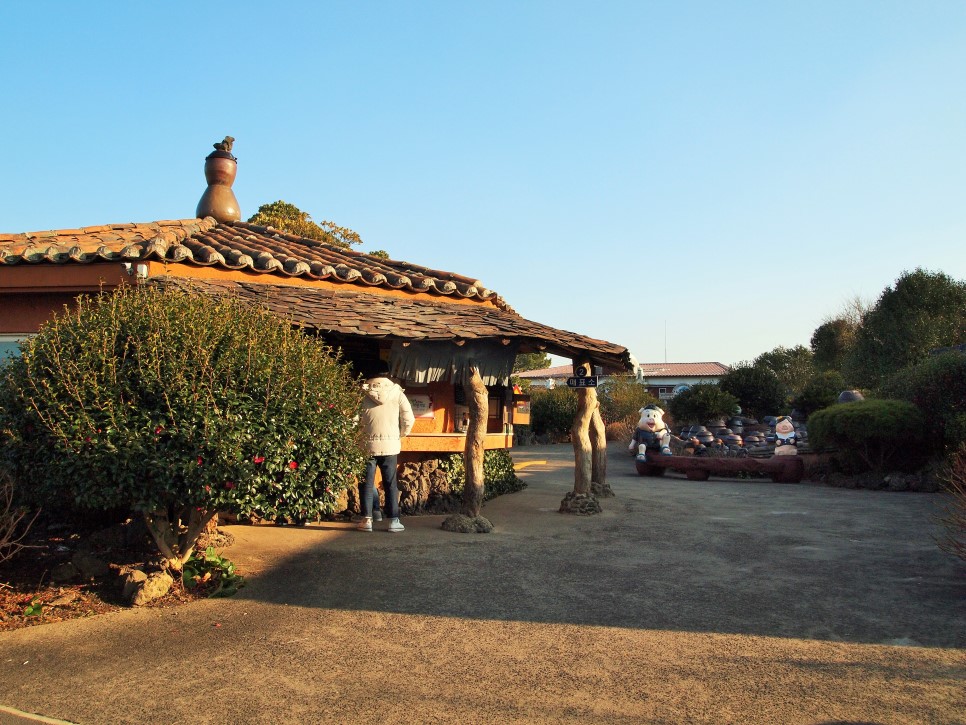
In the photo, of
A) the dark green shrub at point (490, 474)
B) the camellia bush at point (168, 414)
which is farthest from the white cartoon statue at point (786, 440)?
the camellia bush at point (168, 414)

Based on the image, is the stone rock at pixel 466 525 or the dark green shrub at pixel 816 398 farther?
the dark green shrub at pixel 816 398

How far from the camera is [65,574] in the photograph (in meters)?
6.25

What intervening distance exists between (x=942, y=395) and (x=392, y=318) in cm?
1111

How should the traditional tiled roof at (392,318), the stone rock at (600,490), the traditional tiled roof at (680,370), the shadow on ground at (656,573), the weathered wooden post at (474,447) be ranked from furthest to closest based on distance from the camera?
the traditional tiled roof at (680,370), the stone rock at (600,490), the weathered wooden post at (474,447), the traditional tiled roof at (392,318), the shadow on ground at (656,573)

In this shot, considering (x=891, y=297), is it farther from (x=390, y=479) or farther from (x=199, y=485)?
(x=199, y=485)

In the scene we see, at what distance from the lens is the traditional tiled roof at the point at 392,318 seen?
786 centimetres

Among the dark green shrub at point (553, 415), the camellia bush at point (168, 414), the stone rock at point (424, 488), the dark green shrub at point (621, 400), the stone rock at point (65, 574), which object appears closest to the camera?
the camellia bush at point (168, 414)

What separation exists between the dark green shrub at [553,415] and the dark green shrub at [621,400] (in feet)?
3.99

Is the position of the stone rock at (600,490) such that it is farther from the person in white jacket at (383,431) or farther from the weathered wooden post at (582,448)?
the person in white jacket at (383,431)

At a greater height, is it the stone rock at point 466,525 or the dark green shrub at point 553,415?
the dark green shrub at point 553,415

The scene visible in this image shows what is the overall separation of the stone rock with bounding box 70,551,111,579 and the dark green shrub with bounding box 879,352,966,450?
13.1 m

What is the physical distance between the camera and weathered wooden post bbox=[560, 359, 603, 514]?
10.3 m

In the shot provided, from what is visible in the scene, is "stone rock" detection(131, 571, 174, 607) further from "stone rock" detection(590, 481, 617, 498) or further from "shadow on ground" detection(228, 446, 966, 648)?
"stone rock" detection(590, 481, 617, 498)

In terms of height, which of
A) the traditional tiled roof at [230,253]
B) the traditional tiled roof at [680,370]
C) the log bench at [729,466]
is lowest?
the log bench at [729,466]
